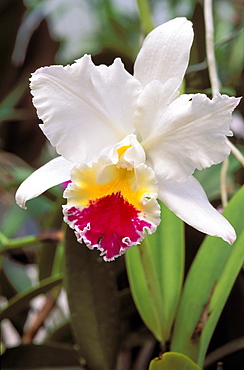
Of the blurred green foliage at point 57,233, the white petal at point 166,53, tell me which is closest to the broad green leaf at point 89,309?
the blurred green foliage at point 57,233

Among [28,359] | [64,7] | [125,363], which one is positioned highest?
[64,7]

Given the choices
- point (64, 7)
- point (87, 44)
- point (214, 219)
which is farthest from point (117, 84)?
point (64, 7)

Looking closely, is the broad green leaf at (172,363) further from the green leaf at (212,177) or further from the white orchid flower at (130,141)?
the green leaf at (212,177)

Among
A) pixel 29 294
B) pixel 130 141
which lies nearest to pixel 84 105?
pixel 130 141

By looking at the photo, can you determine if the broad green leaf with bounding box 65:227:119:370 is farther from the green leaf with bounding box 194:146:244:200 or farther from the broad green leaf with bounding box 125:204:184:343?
the green leaf with bounding box 194:146:244:200

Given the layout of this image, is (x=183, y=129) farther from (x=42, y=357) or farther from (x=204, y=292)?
(x=42, y=357)

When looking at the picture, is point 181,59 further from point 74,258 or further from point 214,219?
point 74,258
